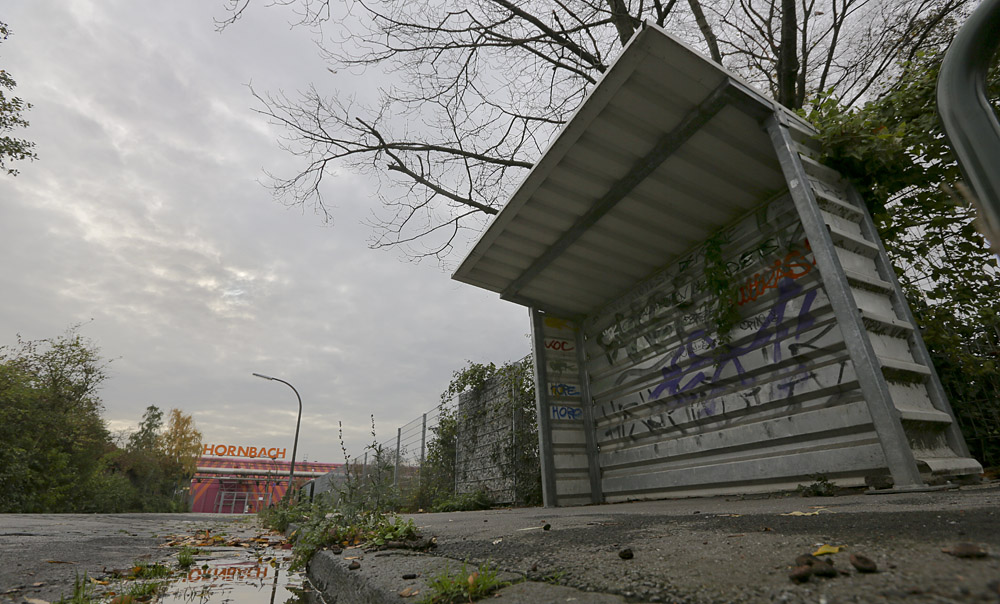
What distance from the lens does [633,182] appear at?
15.8 feet

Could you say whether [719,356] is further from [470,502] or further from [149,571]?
[149,571]

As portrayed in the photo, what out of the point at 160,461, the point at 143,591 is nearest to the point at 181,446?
the point at 160,461

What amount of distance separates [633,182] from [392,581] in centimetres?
431

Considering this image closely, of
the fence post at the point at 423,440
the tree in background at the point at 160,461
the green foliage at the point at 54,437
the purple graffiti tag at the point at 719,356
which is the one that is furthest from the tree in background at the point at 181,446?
the purple graffiti tag at the point at 719,356

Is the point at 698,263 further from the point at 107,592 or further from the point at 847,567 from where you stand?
the point at 107,592

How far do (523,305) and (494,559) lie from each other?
17.2 feet

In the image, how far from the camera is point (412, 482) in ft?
33.7

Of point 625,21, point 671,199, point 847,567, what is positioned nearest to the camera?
point 847,567

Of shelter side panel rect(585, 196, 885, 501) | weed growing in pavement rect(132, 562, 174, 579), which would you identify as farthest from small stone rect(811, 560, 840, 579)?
shelter side panel rect(585, 196, 885, 501)

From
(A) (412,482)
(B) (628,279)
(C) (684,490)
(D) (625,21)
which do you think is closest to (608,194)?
(B) (628,279)

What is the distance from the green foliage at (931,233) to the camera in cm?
371

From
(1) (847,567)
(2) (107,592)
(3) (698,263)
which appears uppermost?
(3) (698,263)

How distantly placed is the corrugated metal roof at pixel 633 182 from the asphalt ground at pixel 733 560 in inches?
125

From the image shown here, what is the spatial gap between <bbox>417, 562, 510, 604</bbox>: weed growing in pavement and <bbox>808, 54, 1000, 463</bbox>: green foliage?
14.4 ft
